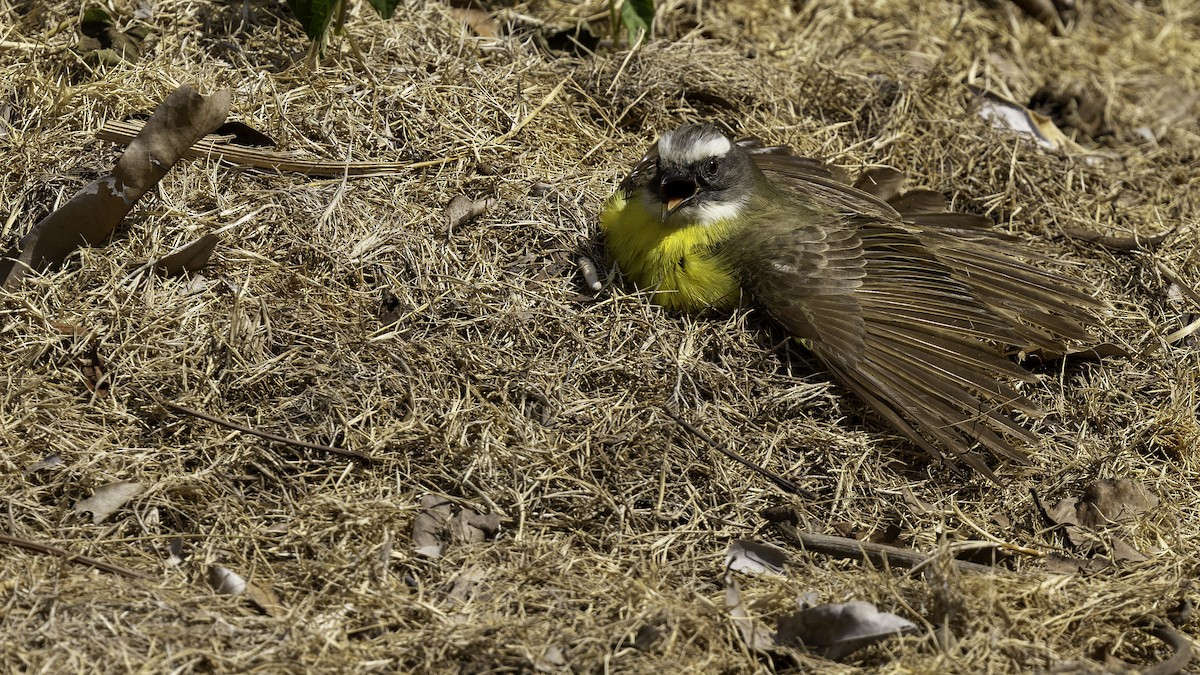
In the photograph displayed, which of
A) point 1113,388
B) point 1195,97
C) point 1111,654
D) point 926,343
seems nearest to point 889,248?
point 926,343

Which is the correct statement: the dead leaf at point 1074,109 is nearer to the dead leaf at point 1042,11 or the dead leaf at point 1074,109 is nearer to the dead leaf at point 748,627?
the dead leaf at point 1042,11

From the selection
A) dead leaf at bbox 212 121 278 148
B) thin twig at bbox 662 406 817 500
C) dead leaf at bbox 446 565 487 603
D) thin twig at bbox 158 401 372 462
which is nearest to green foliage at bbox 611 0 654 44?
dead leaf at bbox 212 121 278 148

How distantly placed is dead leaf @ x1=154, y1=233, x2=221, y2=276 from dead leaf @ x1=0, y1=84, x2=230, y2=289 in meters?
0.25

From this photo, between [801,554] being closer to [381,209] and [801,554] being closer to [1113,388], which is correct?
[1113,388]

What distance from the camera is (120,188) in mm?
4152

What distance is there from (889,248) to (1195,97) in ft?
10.5

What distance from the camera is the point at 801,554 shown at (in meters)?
3.80

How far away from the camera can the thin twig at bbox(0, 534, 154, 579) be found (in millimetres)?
3396

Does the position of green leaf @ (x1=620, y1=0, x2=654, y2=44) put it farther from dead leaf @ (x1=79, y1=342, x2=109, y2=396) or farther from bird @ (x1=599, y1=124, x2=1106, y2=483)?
dead leaf @ (x1=79, y1=342, x2=109, y2=396)

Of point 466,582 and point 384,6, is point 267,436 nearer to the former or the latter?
point 466,582

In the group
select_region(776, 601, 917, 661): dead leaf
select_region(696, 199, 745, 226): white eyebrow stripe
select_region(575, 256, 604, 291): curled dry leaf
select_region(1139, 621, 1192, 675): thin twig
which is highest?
select_region(696, 199, 745, 226): white eyebrow stripe

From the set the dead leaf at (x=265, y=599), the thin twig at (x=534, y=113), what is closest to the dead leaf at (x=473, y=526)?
the dead leaf at (x=265, y=599)

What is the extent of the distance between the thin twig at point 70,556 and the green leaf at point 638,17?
3.39 meters

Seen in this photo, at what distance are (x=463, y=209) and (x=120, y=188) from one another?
130 centimetres
